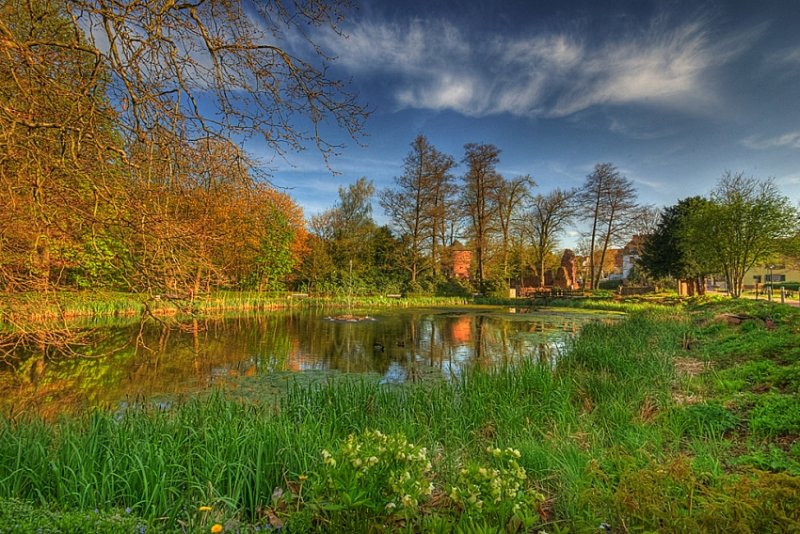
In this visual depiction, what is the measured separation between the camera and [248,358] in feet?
32.1

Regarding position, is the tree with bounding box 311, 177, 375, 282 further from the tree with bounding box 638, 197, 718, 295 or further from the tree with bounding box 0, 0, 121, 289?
the tree with bounding box 0, 0, 121, 289

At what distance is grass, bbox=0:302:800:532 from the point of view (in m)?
2.05

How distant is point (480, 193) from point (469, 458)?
97.8ft

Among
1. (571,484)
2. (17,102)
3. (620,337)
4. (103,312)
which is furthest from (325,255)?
(571,484)

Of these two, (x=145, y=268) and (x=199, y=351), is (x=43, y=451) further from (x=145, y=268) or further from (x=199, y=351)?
(x=199, y=351)

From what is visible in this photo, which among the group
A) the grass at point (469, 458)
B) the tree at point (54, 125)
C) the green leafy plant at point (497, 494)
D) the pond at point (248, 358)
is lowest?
the pond at point (248, 358)

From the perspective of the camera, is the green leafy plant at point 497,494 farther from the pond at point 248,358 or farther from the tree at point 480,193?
the tree at point 480,193

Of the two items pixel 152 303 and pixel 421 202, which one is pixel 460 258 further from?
pixel 152 303

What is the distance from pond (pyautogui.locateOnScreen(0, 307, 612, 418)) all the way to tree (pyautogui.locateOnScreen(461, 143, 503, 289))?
15344 mm

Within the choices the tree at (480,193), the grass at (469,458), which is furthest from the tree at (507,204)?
the grass at (469,458)

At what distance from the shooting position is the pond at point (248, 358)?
6.63m

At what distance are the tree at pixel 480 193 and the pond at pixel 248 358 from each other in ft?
50.3

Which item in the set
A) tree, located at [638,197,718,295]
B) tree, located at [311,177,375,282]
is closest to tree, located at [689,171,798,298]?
tree, located at [638,197,718,295]

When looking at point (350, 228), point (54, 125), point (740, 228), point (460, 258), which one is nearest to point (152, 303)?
point (54, 125)
